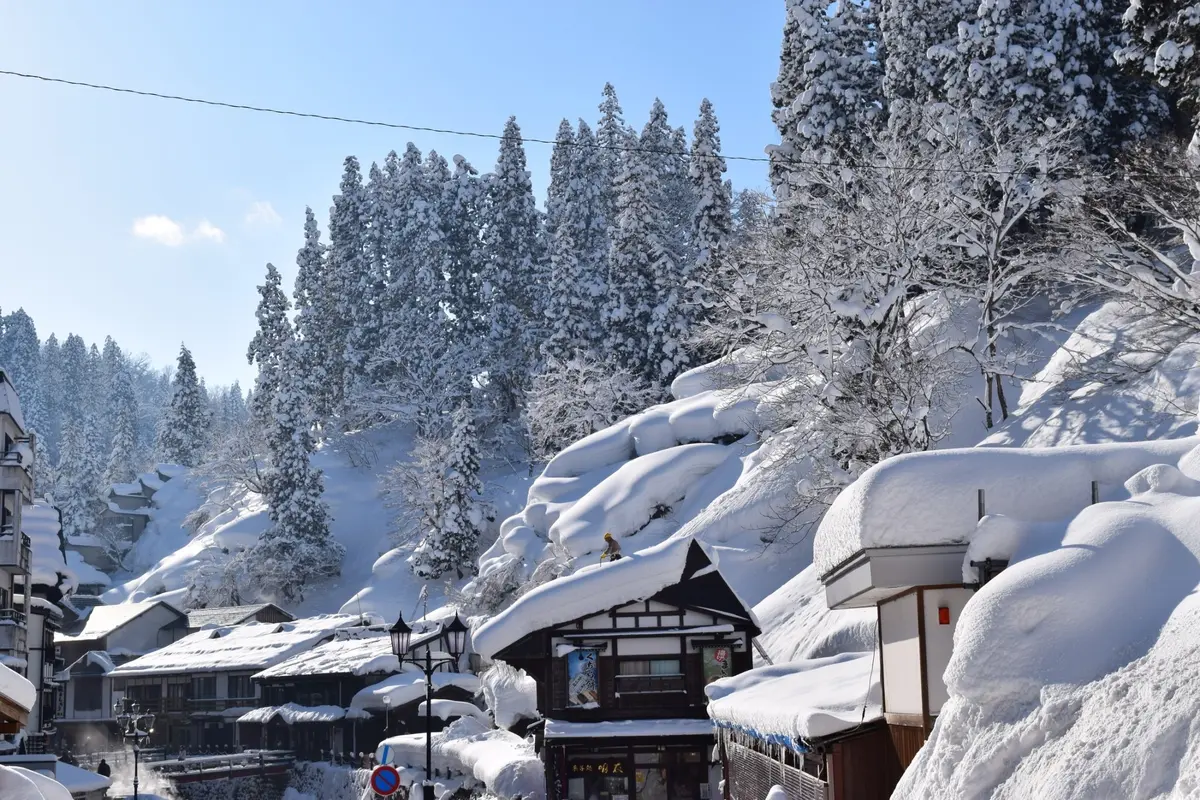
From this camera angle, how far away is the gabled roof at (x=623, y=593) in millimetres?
23391

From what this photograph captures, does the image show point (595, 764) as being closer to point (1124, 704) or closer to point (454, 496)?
point (1124, 704)

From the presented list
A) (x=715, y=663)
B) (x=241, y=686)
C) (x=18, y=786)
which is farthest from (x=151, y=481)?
(x=18, y=786)

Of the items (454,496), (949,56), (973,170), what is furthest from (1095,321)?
(454,496)

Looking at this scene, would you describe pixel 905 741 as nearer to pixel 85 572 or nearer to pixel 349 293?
pixel 349 293

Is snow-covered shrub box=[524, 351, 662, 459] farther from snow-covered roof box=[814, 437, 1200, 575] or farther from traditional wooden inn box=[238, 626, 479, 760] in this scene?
snow-covered roof box=[814, 437, 1200, 575]

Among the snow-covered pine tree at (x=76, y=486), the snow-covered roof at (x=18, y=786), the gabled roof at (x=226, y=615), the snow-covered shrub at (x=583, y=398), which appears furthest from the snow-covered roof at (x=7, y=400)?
the snow-covered pine tree at (x=76, y=486)

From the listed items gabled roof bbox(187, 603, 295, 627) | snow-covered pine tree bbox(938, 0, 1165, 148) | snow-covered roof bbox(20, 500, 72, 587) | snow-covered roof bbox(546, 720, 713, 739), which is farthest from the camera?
gabled roof bbox(187, 603, 295, 627)

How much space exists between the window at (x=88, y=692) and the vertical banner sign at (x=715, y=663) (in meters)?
48.8

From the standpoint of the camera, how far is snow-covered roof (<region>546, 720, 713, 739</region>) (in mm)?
23078

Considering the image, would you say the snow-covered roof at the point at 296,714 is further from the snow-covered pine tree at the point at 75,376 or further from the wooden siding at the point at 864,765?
the snow-covered pine tree at the point at 75,376

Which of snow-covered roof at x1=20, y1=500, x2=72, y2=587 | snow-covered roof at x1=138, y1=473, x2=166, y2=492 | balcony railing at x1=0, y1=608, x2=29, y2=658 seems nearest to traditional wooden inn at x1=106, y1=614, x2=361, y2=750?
snow-covered roof at x1=20, y1=500, x2=72, y2=587

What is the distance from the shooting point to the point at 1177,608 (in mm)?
6988

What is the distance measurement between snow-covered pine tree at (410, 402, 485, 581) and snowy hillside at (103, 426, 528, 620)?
5.07 feet

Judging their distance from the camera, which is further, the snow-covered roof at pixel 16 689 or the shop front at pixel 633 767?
the shop front at pixel 633 767
